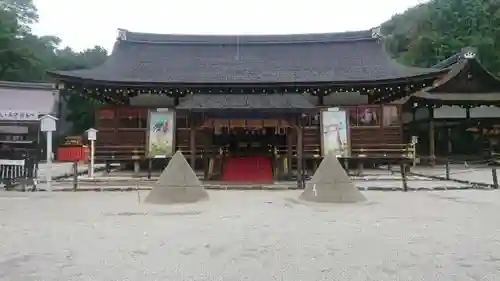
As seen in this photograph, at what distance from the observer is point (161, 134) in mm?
17094

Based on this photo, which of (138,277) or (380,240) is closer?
(138,277)

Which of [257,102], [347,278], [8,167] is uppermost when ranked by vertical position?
[257,102]

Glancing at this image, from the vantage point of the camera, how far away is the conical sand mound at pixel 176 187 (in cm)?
915

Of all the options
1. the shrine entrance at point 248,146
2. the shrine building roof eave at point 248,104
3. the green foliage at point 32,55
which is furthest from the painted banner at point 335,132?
the green foliage at point 32,55

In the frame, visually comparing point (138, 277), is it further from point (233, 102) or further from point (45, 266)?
point (233, 102)

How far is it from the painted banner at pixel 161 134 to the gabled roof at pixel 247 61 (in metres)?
1.38

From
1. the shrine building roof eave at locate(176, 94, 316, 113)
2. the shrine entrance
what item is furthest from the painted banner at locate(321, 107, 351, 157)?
the shrine building roof eave at locate(176, 94, 316, 113)

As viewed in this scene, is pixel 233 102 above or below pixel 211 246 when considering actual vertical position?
above

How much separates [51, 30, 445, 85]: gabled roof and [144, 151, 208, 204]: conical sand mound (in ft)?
27.1

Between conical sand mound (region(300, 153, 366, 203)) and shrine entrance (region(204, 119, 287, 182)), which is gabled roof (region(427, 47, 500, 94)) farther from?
conical sand mound (region(300, 153, 366, 203))

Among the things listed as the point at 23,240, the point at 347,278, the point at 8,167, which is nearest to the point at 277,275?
the point at 347,278

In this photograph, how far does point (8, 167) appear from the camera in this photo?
38.8 ft

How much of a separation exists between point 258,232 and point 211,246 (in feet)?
3.44

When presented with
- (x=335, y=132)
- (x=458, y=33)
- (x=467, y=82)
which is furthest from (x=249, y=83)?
(x=458, y=33)
